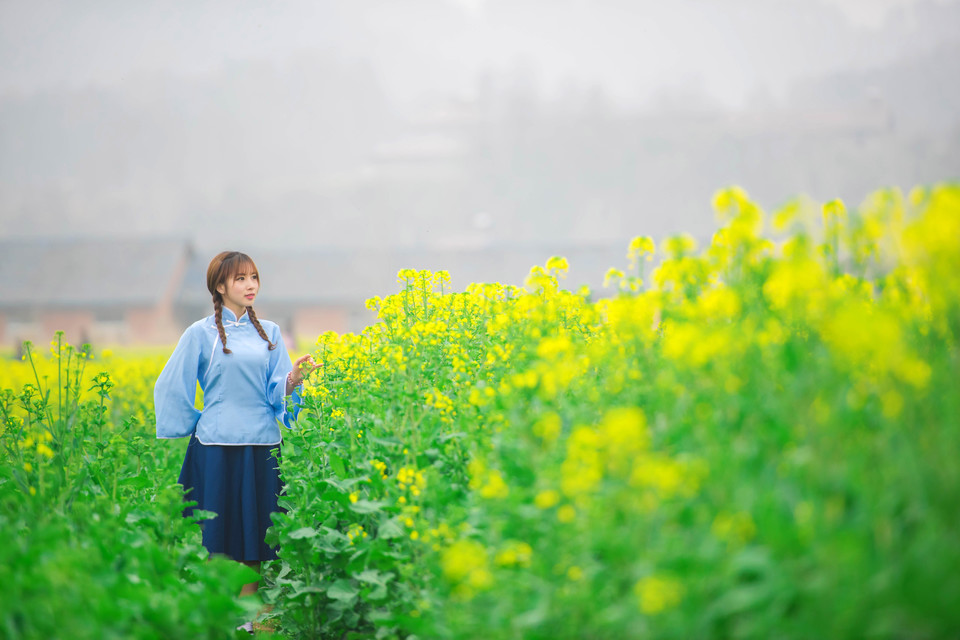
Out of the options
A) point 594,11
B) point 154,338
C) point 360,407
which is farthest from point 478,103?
point 360,407

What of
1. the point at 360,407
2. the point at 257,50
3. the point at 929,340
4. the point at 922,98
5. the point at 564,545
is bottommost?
Result: the point at 564,545

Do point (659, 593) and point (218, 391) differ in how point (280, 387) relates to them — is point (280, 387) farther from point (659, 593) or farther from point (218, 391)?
point (659, 593)

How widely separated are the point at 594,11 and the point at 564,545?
80.5 metres

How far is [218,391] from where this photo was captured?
160 inches

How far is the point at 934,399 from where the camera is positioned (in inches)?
68.0

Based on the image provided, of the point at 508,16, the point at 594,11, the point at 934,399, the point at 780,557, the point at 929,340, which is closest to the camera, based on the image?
the point at 780,557

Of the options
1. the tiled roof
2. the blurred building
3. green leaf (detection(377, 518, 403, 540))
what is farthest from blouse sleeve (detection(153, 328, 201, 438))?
the tiled roof

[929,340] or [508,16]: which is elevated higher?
[508,16]

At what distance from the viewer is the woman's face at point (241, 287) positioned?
4117mm

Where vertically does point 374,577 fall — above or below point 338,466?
below

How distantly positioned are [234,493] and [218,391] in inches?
20.0

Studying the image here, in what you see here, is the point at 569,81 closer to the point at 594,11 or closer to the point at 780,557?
the point at 594,11

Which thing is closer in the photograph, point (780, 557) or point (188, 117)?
point (780, 557)

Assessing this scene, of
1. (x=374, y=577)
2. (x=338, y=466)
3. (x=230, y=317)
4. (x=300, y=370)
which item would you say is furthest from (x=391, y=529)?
(x=230, y=317)
